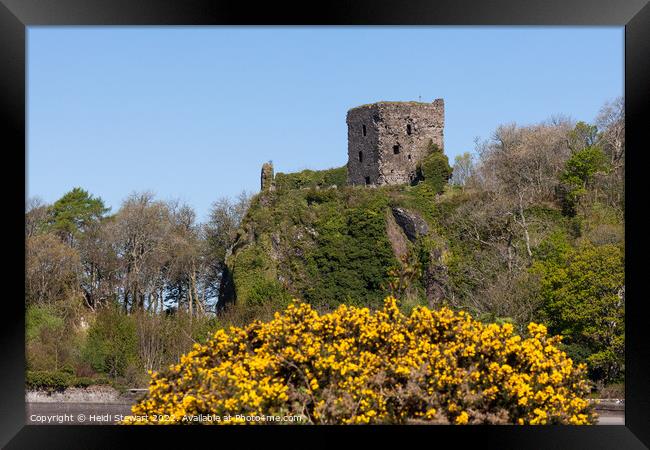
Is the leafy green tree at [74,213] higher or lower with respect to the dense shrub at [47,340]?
higher

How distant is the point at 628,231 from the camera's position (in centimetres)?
721

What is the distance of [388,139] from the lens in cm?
3538

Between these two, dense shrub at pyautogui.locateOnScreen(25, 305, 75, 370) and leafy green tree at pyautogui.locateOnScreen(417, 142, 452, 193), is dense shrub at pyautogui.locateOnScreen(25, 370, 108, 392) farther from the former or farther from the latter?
leafy green tree at pyautogui.locateOnScreen(417, 142, 452, 193)

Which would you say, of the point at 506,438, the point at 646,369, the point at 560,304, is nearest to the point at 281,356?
the point at 506,438

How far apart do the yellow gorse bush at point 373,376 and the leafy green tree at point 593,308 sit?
37.3 ft

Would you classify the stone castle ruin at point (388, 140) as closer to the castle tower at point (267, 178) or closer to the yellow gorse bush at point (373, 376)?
the castle tower at point (267, 178)

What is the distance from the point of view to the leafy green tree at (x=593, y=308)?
68.2 feet

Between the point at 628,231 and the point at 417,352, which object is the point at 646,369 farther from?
the point at 417,352

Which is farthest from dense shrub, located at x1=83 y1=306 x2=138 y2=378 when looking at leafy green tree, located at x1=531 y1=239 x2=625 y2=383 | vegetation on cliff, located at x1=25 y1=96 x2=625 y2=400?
leafy green tree, located at x1=531 y1=239 x2=625 y2=383

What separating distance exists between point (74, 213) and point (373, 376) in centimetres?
3175

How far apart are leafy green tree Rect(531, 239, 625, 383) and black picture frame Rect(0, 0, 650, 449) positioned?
1350cm

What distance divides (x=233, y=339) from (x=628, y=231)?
421cm

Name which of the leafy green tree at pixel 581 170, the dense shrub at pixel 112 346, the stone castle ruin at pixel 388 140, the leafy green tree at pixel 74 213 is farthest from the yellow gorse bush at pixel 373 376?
the leafy green tree at pixel 74 213

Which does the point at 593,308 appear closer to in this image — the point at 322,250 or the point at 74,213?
the point at 322,250
